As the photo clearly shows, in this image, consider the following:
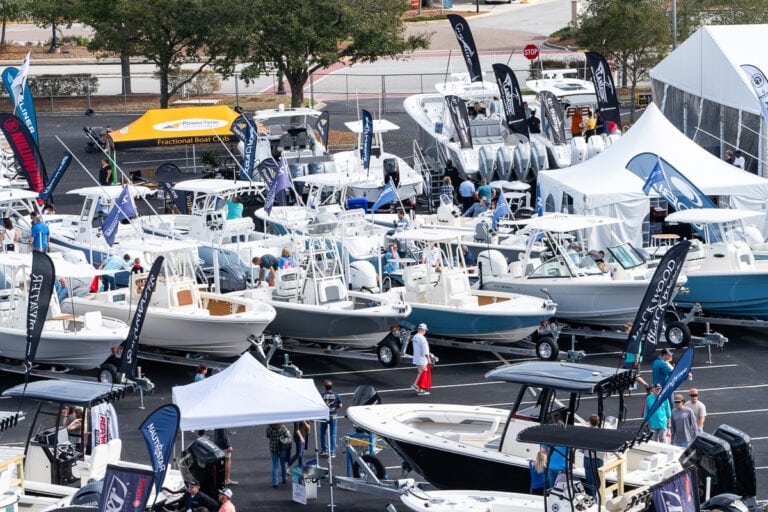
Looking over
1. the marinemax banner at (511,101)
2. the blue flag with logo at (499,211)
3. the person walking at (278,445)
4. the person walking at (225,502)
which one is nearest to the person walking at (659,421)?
the person walking at (278,445)

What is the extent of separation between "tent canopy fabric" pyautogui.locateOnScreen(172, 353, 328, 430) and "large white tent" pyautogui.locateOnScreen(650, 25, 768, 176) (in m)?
18.1

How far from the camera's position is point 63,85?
2048 inches

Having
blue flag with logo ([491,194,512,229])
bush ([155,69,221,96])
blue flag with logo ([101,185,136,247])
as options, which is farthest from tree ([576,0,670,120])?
blue flag with logo ([101,185,136,247])

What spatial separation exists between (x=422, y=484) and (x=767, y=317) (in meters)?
9.96

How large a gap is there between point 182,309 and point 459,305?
4.80 meters

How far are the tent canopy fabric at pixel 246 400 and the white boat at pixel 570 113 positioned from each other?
19.4 meters

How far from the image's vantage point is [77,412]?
18141 millimetres

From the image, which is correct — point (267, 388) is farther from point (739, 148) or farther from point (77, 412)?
point (739, 148)

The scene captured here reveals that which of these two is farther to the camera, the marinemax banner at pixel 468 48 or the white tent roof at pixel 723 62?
the marinemax banner at pixel 468 48

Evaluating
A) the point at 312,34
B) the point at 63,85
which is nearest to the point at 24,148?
the point at 312,34

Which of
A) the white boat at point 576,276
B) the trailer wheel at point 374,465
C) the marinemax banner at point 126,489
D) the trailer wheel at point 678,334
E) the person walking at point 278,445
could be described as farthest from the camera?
the white boat at point 576,276

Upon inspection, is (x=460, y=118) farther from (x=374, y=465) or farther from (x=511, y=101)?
(x=374, y=465)

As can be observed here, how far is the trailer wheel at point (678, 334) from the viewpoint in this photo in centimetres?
2447

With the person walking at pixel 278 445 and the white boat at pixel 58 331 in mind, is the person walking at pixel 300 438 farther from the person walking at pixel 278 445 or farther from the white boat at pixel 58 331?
the white boat at pixel 58 331
